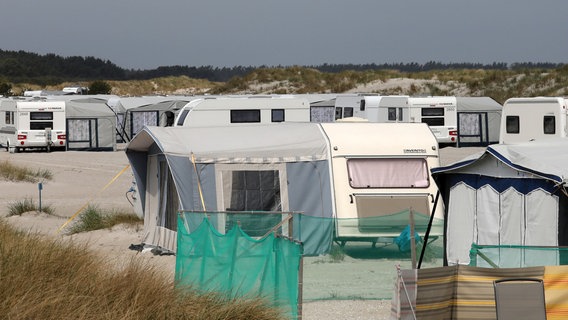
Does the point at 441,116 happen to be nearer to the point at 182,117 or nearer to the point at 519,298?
the point at 182,117

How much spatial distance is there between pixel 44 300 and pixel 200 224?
4.64 metres

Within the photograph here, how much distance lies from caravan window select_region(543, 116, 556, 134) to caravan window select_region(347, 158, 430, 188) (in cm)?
1183

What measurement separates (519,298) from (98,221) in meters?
11.4

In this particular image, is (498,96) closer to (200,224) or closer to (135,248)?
(135,248)

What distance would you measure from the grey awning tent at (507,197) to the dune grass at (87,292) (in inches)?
168

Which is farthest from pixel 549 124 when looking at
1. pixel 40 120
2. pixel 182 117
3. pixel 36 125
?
pixel 36 125

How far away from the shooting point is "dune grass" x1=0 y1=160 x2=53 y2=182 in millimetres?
27891

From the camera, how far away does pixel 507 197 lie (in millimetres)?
12648

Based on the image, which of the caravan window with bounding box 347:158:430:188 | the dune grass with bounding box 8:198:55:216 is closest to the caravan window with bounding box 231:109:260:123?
the dune grass with bounding box 8:198:55:216

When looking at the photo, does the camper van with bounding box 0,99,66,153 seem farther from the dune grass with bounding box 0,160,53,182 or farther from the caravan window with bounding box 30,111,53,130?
the dune grass with bounding box 0,160,53,182

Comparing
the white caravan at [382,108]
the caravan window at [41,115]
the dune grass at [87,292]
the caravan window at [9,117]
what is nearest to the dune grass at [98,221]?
the dune grass at [87,292]

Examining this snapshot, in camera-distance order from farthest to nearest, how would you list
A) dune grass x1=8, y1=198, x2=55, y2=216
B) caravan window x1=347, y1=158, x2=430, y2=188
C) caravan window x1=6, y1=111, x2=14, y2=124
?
caravan window x1=6, y1=111, x2=14, y2=124 → dune grass x1=8, y1=198, x2=55, y2=216 → caravan window x1=347, y1=158, x2=430, y2=188

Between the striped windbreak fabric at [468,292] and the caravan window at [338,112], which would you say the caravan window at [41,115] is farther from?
the striped windbreak fabric at [468,292]

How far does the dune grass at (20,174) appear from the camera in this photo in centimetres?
2789
